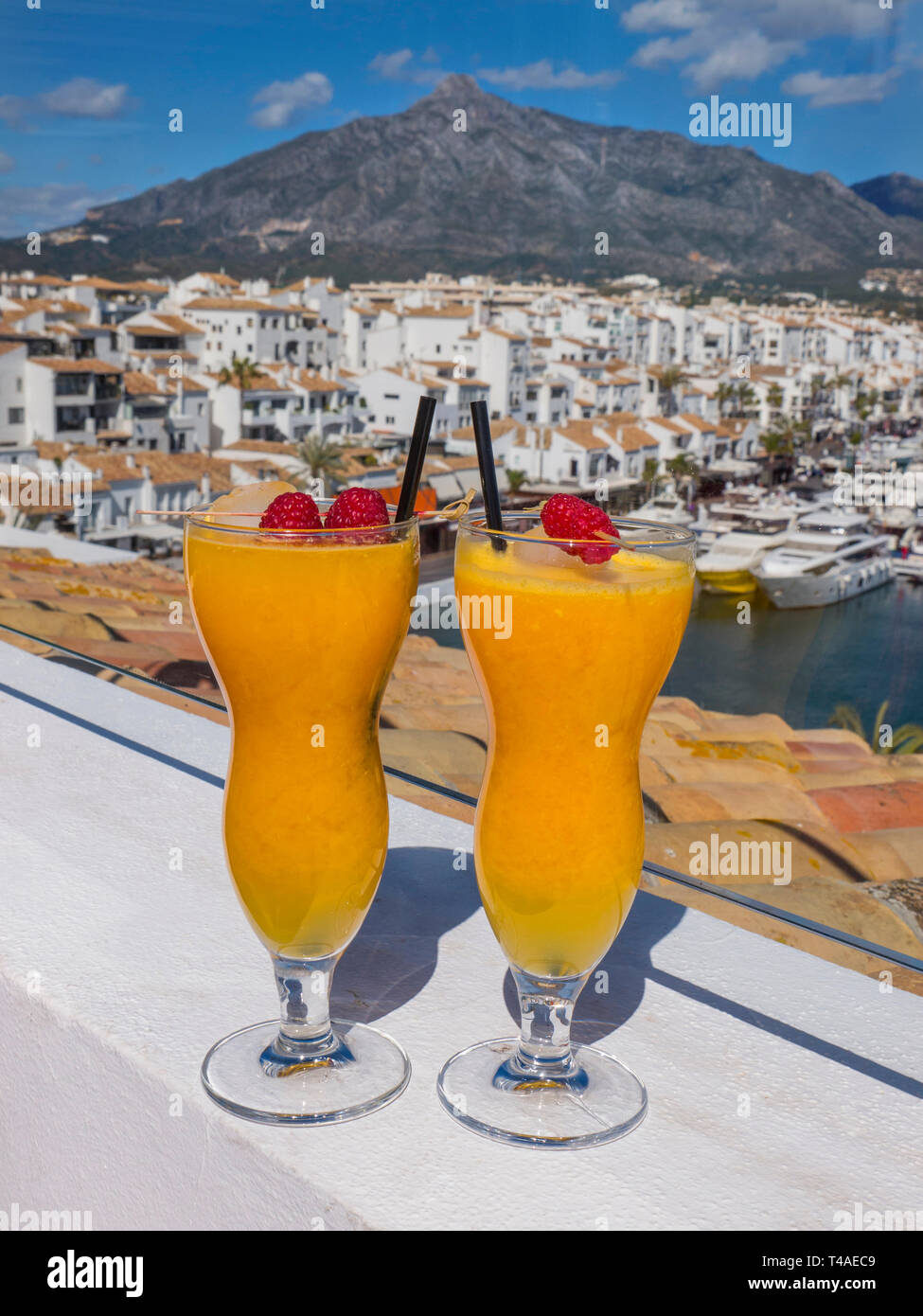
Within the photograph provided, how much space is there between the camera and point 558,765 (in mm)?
840

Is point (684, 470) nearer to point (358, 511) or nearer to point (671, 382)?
point (671, 382)

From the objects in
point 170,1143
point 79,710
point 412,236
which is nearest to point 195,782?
→ point 79,710

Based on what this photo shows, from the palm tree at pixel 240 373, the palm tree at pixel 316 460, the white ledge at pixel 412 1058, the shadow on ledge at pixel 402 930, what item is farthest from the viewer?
the palm tree at pixel 240 373

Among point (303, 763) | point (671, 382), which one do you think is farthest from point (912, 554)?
point (303, 763)

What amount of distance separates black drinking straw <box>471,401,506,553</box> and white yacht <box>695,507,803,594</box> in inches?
18.5

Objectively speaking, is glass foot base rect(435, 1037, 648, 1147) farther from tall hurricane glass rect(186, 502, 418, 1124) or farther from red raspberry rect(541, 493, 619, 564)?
red raspberry rect(541, 493, 619, 564)

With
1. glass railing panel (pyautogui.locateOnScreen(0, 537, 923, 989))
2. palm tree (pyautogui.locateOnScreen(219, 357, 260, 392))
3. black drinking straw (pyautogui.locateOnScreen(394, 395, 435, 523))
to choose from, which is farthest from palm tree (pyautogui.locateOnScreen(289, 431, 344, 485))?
black drinking straw (pyautogui.locateOnScreen(394, 395, 435, 523))

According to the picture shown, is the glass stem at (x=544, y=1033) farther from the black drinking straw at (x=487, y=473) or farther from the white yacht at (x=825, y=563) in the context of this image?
the white yacht at (x=825, y=563)

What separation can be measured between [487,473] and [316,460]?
1.22 m

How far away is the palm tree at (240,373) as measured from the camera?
2.36 metres

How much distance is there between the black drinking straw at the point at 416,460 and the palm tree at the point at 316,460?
106 cm

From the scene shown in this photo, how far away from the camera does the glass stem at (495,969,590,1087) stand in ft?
2.84

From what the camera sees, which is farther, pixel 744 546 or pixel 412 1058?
pixel 744 546

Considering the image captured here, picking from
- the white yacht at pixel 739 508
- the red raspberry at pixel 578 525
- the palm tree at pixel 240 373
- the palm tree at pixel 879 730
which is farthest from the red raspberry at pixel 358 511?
the palm tree at pixel 240 373
